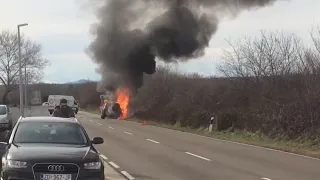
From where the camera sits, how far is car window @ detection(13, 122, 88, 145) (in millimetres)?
8618

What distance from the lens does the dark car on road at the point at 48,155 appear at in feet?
24.1

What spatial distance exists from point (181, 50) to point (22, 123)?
35.2m

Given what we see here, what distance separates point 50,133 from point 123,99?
139 feet

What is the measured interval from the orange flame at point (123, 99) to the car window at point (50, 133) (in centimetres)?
4064

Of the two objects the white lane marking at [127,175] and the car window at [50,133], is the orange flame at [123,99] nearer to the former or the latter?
the white lane marking at [127,175]

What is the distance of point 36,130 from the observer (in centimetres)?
889

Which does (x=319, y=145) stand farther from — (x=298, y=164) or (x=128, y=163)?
(x=128, y=163)

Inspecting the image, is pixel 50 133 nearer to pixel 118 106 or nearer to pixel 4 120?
pixel 4 120

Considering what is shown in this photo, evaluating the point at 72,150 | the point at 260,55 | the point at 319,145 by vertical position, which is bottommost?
the point at 319,145

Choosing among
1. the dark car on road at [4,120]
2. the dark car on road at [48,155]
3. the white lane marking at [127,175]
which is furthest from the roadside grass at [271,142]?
the dark car on road at [4,120]


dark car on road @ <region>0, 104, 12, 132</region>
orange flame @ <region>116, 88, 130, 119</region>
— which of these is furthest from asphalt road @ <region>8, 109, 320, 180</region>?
orange flame @ <region>116, 88, 130, 119</region>

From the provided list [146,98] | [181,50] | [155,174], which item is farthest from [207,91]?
[155,174]

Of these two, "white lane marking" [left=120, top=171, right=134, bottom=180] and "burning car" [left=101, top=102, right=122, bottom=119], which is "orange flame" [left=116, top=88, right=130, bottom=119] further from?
"white lane marking" [left=120, top=171, right=134, bottom=180]

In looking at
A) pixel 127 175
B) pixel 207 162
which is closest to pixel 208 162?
pixel 207 162
